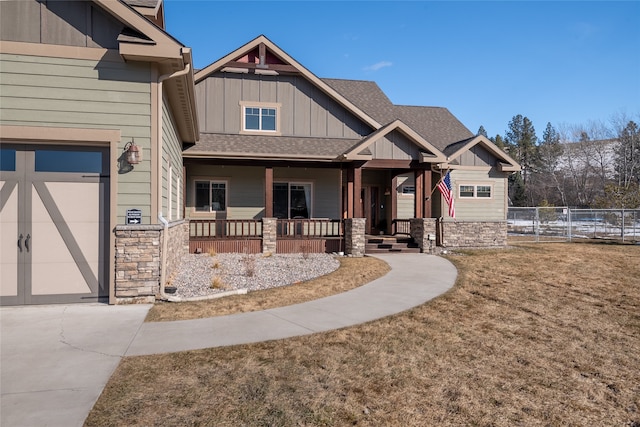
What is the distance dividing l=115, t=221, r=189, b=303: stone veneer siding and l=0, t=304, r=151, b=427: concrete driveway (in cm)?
30

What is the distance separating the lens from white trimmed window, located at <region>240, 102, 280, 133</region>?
15.1 metres

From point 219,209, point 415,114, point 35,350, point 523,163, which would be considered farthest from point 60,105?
point 523,163

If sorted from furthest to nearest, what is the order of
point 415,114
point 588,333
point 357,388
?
point 415,114 → point 588,333 → point 357,388

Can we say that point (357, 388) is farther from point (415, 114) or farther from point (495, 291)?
point (415, 114)

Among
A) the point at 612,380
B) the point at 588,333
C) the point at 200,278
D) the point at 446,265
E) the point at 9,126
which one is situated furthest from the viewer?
the point at 446,265

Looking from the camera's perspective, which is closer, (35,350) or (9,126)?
(35,350)

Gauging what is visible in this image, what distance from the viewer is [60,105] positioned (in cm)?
666

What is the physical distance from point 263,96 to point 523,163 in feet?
194

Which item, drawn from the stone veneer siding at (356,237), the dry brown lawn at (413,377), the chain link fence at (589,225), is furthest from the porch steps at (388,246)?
the chain link fence at (589,225)

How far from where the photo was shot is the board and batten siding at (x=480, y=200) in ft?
58.2

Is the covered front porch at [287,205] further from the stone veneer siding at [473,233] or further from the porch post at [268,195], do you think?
the stone veneer siding at [473,233]

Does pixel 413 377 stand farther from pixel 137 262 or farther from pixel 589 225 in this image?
pixel 589 225

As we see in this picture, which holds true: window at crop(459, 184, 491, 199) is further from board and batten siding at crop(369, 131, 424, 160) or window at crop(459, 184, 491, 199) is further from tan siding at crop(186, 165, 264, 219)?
tan siding at crop(186, 165, 264, 219)

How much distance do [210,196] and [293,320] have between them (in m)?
10.3
